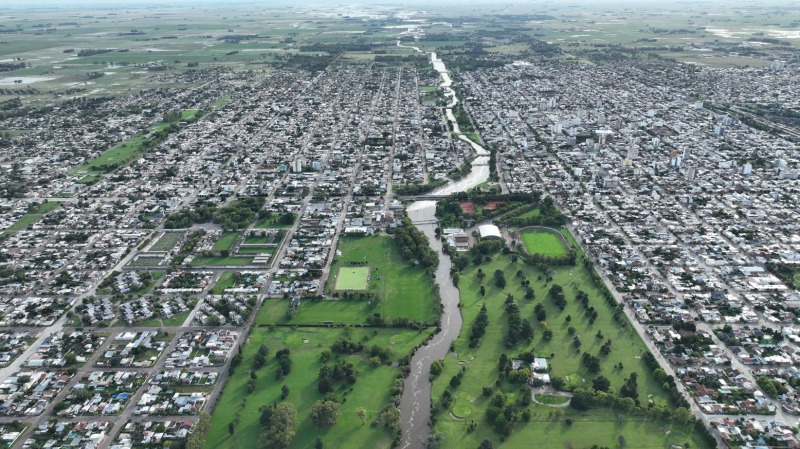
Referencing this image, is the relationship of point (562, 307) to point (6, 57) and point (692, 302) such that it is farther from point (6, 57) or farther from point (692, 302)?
point (6, 57)

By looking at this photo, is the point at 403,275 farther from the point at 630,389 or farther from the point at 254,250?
the point at 630,389

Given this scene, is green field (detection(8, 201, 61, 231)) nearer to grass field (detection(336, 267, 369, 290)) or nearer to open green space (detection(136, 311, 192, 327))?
open green space (detection(136, 311, 192, 327))

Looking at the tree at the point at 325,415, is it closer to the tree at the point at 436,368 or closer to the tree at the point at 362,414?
the tree at the point at 362,414

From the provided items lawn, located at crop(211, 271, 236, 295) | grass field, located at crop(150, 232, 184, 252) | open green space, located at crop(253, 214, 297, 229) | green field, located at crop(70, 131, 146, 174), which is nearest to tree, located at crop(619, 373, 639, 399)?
lawn, located at crop(211, 271, 236, 295)

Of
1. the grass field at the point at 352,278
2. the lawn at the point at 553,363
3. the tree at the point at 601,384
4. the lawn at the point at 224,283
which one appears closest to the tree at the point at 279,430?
the lawn at the point at 553,363

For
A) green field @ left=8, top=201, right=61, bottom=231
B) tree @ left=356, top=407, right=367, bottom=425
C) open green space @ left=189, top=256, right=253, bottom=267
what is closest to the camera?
tree @ left=356, top=407, right=367, bottom=425

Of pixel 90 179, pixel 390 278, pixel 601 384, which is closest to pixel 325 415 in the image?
pixel 390 278

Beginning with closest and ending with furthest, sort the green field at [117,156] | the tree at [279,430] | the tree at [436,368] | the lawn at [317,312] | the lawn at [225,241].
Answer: the tree at [279,430], the tree at [436,368], the lawn at [317,312], the lawn at [225,241], the green field at [117,156]
